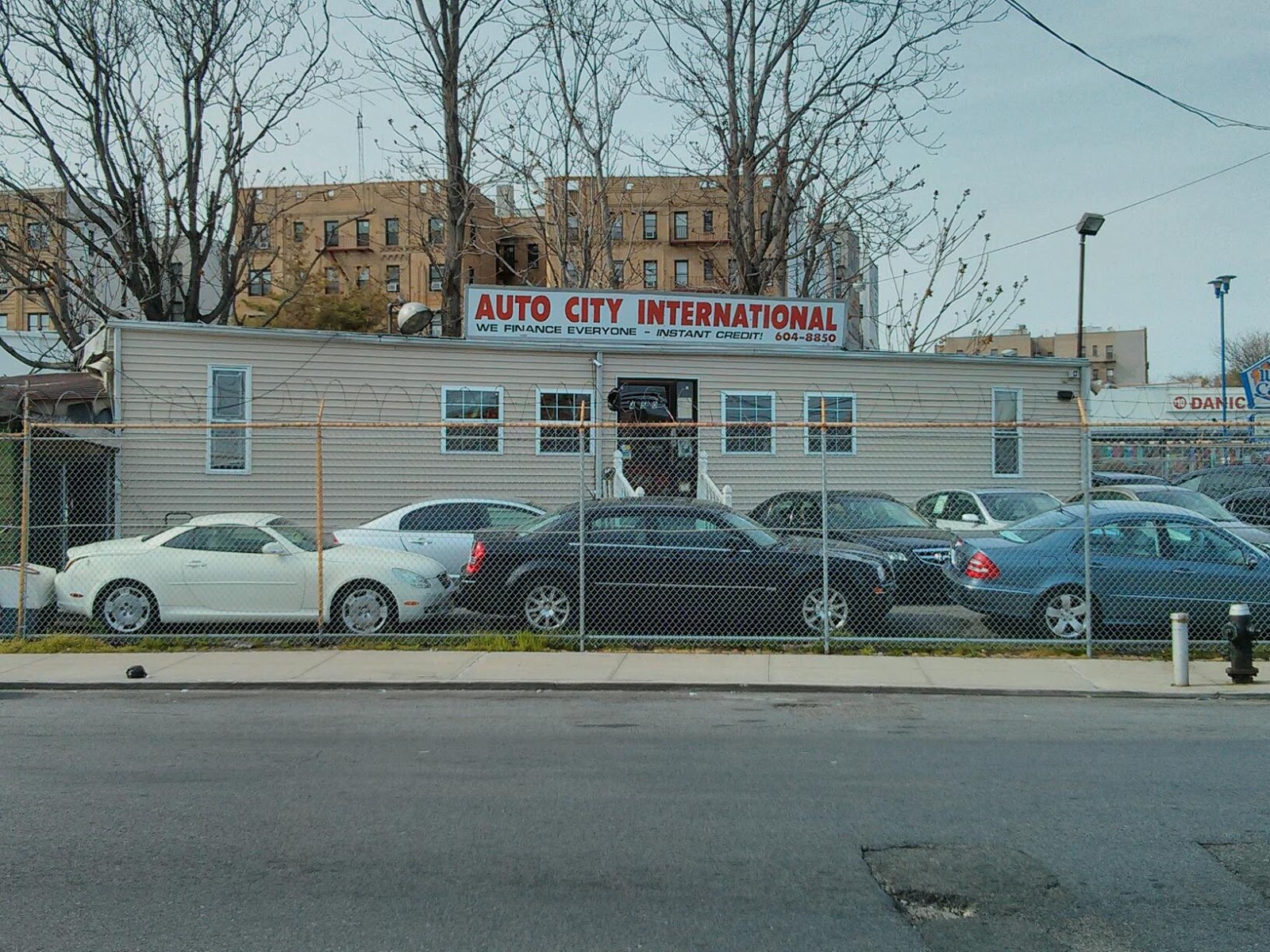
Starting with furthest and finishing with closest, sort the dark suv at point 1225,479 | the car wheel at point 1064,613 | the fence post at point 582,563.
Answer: the dark suv at point 1225,479
the car wheel at point 1064,613
the fence post at point 582,563

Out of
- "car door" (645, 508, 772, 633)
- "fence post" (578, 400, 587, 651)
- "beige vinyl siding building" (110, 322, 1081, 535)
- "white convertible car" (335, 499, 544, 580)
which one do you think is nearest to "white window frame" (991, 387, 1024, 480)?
"beige vinyl siding building" (110, 322, 1081, 535)

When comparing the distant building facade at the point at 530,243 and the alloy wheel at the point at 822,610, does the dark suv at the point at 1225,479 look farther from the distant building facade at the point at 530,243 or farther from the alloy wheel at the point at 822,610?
the distant building facade at the point at 530,243

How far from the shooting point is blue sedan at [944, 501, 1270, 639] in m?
10.8

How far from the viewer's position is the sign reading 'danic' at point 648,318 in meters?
17.8

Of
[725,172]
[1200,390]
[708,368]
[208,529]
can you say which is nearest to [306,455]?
[208,529]

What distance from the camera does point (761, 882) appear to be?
15.6ft

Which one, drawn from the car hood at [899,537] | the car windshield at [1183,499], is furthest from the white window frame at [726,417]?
the car windshield at [1183,499]

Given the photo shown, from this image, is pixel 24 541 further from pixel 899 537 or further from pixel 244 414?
pixel 899 537

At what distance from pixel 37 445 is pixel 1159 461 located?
590 inches

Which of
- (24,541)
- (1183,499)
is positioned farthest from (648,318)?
(24,541)

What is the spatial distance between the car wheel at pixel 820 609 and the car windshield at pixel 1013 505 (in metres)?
5.04

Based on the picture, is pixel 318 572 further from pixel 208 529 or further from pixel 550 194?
pixel 550 194

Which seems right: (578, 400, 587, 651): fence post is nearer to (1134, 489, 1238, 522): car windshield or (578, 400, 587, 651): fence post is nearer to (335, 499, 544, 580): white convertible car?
(335, 499, 544, 580): white convertible car

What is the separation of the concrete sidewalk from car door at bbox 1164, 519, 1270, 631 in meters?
0.61
